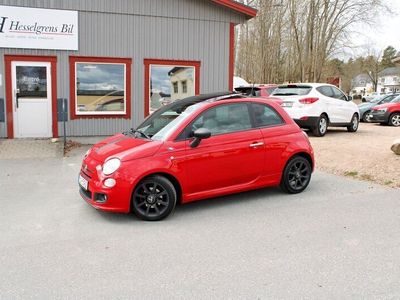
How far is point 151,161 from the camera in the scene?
559 centimetres

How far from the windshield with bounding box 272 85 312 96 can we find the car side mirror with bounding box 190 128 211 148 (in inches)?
343

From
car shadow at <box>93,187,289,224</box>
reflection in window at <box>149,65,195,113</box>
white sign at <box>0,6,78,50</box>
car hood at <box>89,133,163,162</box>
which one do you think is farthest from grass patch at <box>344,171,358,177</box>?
white sign at <box>0,6,78,50</box>

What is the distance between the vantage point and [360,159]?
9461 mm

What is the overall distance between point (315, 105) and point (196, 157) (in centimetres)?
887

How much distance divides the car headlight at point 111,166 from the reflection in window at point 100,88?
783 cm

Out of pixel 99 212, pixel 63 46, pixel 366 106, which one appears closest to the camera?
pixel 99 212

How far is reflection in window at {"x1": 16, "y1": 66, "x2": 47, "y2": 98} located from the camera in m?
12.2

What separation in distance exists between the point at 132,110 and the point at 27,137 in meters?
3.11

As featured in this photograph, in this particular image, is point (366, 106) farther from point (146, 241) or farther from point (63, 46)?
point (146, 241)

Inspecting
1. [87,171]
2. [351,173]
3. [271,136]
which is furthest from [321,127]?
[87,171]

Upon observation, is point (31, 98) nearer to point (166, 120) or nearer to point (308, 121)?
point (166, 120)

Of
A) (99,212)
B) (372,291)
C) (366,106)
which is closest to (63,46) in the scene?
(99,212)

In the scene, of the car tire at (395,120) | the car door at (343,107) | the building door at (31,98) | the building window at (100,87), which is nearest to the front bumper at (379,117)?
the car tire at (395,120)

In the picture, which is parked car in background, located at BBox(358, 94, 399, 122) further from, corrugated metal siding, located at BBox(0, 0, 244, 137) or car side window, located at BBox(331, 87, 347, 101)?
corrugated metal siding, located at BBox(0, 0, 244, 137)
